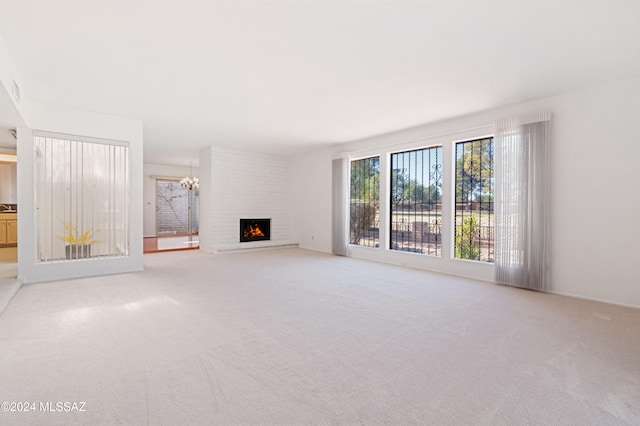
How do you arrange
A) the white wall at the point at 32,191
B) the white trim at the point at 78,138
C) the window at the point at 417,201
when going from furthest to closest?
the window at the point at 417,201, the white trim at the point at 78,138, the white wall at the point at 32,191

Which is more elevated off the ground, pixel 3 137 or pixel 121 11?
pixel 121 11

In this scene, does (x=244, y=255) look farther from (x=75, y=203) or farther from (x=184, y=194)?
(x=184, y=194)

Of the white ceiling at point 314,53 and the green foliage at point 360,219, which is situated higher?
the white ceiling at point 314,53

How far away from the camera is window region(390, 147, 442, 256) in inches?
227

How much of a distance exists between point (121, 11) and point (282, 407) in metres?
3.14

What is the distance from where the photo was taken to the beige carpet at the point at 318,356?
1710 millimetres

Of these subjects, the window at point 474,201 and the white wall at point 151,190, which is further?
the white wall at point 151,190

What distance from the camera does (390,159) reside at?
21.7ft

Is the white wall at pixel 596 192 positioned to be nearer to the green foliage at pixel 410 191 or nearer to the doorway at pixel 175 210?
the green foliage at pixel 410 191

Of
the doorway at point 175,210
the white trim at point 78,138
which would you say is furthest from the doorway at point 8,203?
the white trim at point 78,138

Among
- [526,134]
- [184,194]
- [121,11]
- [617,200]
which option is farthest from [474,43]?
[184,194]

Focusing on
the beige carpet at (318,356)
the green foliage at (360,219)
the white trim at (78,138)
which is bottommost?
the beige carpet at (318,356)

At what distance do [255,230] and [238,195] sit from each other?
112 cm

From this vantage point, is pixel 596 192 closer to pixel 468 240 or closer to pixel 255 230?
pixel 468 240
